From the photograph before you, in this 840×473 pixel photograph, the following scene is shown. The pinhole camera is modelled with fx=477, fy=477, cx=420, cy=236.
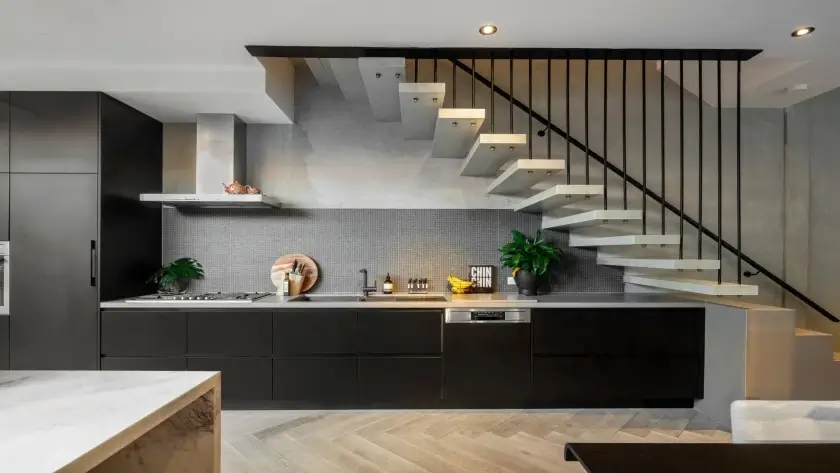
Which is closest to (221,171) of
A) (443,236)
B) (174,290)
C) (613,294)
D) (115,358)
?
(174,290)

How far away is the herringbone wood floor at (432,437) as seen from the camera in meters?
2.79

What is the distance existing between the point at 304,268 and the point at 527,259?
1977 mm

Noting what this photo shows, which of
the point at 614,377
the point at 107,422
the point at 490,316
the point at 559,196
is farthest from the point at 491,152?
the point at 107,422

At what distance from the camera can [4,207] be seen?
3.50 m

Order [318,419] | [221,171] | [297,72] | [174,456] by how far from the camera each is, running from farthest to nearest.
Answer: [297,72]
[221,171]
[318,419]
[174,456]

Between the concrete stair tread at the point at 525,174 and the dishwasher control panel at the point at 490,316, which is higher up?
the concrete stair tread at the point at 525,174

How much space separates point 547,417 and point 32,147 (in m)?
4.28

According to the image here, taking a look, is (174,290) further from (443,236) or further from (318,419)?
(443,236)

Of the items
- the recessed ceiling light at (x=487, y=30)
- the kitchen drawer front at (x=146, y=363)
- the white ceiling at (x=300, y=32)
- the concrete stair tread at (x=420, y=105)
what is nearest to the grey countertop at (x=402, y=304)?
the kitchen drawer front at (x=146, y=363)

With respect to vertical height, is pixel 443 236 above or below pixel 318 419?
above

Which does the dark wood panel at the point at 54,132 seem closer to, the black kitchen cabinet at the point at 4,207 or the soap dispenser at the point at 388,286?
the black kitchen cabinet at the point at 4,207

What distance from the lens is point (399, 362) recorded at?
360 cm

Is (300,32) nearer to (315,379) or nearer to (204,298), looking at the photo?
(204,298)

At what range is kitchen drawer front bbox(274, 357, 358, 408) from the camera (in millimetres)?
3582
